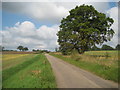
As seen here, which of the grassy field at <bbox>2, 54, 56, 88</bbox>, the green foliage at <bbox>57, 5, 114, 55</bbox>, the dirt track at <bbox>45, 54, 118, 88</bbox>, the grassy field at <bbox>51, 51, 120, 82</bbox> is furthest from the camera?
the green foliage at <bbox>57, 5, 114, 55</bbox>

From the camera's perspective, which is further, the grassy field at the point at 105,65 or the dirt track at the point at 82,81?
the grassy field at the point at 105,65

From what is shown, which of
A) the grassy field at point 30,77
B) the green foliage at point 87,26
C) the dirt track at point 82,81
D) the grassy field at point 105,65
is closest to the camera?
the dirt track at point 82,81

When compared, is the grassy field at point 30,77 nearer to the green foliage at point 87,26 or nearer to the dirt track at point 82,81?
the dirt track at point 82,81

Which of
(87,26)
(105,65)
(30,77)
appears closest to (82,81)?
(30,77)

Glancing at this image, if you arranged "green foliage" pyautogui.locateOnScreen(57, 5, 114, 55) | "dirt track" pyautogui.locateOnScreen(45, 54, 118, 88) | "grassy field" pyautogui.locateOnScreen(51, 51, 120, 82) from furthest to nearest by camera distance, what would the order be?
"green foliage" pyautogui.locateOnScreen(57, 5, 114, 55) < "grassy field" pyautogui.locateOnScreen(51, 51, 120, 82) < "dirt track" pyautogui.locateOnScreen(45, 54, 118, 88)

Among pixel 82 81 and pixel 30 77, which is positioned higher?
pixel 82 81

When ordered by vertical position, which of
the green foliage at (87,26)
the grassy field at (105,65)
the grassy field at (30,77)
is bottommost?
the grassy field at (30,77)

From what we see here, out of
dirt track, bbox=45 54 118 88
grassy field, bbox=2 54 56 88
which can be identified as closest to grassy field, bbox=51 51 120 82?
dirt track, bbox=45 54 118 88

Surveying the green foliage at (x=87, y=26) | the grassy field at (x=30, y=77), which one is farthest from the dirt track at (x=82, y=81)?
the green foliage at (x=87, y=26)

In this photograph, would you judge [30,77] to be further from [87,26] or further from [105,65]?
[87,26]

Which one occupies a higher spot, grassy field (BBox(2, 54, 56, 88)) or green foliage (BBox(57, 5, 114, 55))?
green foliage (BBox(57, 5, 114, 55))

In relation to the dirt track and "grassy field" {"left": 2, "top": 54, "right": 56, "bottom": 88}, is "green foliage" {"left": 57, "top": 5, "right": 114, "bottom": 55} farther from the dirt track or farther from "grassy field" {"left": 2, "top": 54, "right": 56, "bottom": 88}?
the dirt track

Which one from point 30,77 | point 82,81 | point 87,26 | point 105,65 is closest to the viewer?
point 82,81

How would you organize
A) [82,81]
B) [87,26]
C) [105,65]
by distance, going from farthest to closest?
[87,26] < [105,65] < [82,81]
